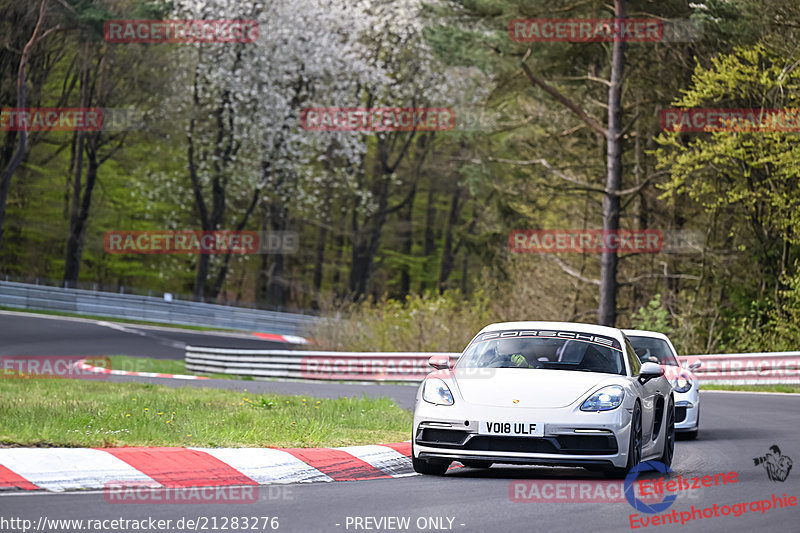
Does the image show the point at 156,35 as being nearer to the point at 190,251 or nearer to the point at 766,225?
the point at 190,251

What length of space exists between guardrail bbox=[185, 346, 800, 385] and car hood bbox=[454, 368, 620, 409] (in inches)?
708

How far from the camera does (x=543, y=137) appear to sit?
41062mm

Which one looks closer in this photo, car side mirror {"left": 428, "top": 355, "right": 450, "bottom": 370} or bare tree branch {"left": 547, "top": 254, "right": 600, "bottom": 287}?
car side mirror {"left": 428, "top": 355, "right": 450, "bottom": 370}

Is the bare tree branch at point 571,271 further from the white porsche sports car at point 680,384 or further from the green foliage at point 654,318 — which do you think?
the white porsche sports car at point 680,384

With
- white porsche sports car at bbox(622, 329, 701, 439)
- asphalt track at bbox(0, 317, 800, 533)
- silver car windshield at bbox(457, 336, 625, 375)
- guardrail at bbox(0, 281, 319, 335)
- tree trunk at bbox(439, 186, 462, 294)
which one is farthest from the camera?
tree trunk at bbox(439, 186, 462, 294)

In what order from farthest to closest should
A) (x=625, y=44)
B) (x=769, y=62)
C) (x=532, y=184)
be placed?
1. (x=532, y=184)
2. (x=625, y=44)
3. (x=769, y=62)

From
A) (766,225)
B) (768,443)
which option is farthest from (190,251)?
(768,443)

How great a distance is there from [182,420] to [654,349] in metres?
7.45

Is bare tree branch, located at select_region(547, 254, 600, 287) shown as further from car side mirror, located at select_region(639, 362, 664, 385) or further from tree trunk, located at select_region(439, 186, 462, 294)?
tree trunk, located at select_region(439, 186, 462, 294)

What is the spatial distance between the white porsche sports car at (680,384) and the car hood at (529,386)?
15.5 ft

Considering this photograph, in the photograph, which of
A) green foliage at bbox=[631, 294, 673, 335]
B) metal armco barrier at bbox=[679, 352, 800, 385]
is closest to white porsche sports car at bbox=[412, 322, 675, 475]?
metal armco barrier at bbox=[679, 352, 800, 385]

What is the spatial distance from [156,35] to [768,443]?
4197cm

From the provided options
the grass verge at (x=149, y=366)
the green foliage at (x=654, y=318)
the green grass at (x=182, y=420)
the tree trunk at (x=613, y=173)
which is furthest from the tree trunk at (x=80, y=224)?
the green grass at (x=182, y=420)

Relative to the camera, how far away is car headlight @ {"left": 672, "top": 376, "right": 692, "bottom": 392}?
51.1 feet
